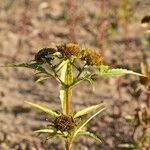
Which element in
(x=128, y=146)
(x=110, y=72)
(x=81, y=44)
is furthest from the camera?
(x=81, y=44)

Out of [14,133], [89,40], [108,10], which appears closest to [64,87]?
[14,133]

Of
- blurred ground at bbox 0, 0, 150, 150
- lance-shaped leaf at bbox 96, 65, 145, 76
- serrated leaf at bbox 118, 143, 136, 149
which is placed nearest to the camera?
lance-shaped leaf at bbox 96, 65, 145, 76

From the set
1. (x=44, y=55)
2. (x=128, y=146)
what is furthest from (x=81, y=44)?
(x=44, y=55)

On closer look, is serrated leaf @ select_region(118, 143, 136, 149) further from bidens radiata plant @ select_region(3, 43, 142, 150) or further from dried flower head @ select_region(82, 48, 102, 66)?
dried flower head @ select_region(82, 48, 102, 66)

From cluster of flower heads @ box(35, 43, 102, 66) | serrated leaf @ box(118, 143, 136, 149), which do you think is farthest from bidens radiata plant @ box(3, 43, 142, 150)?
serrated leaf @ box(118, 143, 136, 149)

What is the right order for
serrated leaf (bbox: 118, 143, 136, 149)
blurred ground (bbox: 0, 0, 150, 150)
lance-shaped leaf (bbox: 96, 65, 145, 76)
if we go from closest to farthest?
lance-shaped leaf (bbox: 96, 65, 145, 76) < serrated leaf (bbox: 118, 143, 136, 149) < blurred ground (bbox: 0, 0, 150, 150)

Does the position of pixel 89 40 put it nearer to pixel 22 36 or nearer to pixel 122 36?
pixel 122 36

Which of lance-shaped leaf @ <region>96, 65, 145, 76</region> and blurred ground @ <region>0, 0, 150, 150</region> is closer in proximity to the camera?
lance-shaped leaf @ <region>96, 65, 145, 76</region>

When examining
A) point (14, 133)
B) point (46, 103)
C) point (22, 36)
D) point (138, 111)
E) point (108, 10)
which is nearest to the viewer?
point (138, 111)

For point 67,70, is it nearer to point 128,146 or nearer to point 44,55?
point 44,55
